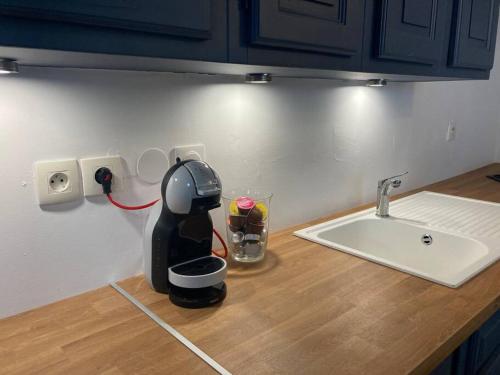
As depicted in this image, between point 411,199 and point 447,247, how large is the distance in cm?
45

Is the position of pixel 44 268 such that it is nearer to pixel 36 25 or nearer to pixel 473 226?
pixel 36 25

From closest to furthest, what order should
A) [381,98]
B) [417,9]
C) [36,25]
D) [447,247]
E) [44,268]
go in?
1. [36,25]
2. [44,268]
3. [417,9]
4. [447,247]
5. [381,98]

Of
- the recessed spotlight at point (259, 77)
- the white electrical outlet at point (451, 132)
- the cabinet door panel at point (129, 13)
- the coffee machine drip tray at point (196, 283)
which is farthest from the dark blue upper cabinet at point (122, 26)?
the white electrical outlet at point (451, 132)

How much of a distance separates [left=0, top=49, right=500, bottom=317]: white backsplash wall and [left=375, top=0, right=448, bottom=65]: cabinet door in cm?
31

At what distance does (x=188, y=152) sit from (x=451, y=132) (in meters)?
1.66

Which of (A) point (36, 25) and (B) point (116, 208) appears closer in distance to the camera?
(A) point (36, 25)

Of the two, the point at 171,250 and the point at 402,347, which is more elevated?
the point at 171,250

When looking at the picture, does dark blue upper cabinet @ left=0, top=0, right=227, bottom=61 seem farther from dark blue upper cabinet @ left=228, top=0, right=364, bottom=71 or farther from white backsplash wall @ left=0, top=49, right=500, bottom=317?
white backsplash wall @ left=0, top=49, right=500, bottom=317

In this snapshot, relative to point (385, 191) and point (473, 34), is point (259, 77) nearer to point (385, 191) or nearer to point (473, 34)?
point (385, 191)

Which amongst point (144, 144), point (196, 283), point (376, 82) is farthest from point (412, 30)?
point (196, 283)

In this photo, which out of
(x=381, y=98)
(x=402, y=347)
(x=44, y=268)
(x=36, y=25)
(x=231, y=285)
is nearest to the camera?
(x=36, y=25)

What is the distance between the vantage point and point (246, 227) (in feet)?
3.46

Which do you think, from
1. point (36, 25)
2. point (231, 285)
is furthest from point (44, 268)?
point (36, 25)

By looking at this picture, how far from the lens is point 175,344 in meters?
0.73
